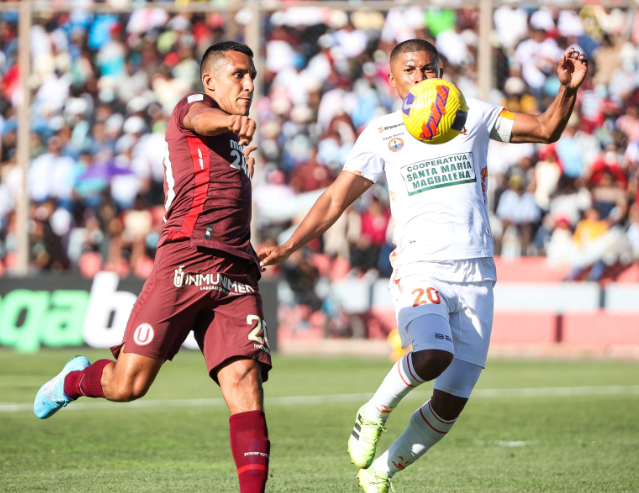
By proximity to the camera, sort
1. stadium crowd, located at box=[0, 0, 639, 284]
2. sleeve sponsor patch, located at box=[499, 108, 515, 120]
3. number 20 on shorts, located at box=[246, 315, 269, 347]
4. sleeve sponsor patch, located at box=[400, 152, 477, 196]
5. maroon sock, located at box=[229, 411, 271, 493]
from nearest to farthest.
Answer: maroon sock, located at box=[229, 411, 271, 493] → number 20 on shorts, located at box=[246, 315, 269, 347] → sleeve sponsor patch, located at box=[400, 152, 477, 196] → sleeve sponsor patch, located at box=[499, 108, 515, 120] → stadium crowd, located at box=[0, 0, 639, 284]

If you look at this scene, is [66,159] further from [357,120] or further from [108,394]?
[108,394]

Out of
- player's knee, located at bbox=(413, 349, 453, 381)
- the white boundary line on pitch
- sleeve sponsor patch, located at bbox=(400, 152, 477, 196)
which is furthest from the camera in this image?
the white boundary line on pitch

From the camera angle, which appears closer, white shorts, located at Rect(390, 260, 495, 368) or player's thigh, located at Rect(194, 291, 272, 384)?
player's thigh, located at Rect(194, 291, 272, 384)

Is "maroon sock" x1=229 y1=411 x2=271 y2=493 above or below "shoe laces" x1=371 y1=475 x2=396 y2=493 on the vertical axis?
above

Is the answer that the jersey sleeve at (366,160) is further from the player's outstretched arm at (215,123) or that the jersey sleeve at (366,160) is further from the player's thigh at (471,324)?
the player's outstretched arm at (215,123)

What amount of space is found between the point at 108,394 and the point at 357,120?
11957mm

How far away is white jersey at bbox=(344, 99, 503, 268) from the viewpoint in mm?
5137

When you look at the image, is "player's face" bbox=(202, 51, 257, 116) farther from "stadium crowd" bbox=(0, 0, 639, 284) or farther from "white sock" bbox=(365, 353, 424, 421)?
"stadium crowd" bbox=(0, 0, 639, 284)

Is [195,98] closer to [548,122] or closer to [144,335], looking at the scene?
[144,335]

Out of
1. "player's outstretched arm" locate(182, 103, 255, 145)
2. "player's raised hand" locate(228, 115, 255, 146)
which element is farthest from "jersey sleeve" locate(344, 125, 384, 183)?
"player's raised hand" locate(228, 115, 255, 146)

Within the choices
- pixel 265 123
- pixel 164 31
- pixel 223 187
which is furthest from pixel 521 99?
pixel 223 187

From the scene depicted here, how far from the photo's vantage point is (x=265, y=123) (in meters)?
16.7

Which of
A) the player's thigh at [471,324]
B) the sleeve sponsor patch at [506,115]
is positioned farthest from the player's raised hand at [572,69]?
the player's thigh at [471,324]

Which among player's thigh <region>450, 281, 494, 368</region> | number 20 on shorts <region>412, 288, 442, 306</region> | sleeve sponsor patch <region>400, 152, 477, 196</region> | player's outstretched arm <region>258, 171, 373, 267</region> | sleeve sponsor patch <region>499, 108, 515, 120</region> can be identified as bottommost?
player's thigh <region>450, 281, 494, 368</region>
